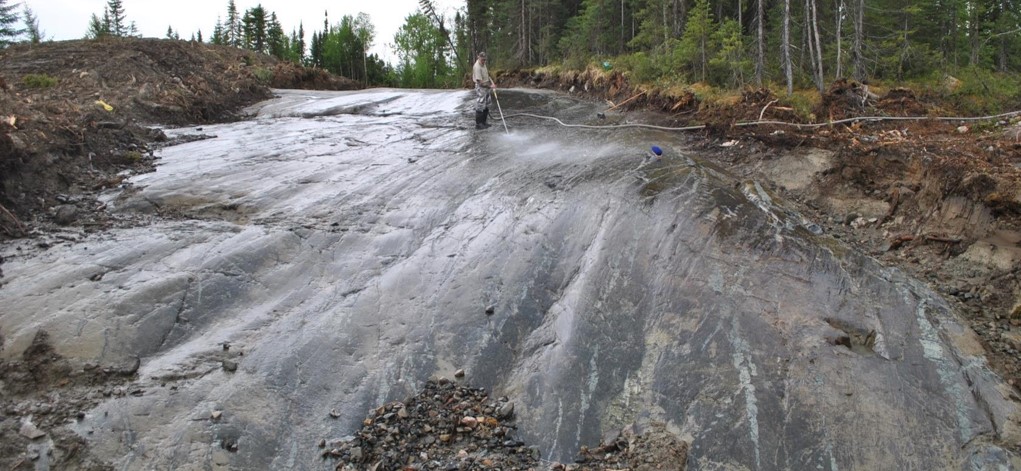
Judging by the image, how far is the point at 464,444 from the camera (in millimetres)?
4789

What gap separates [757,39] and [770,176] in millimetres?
6310

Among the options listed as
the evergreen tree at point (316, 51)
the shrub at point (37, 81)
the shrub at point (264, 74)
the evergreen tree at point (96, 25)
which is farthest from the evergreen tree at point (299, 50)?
the shrub at point (37, 81)

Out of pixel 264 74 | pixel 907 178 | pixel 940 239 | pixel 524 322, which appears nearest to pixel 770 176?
pixel 907 178

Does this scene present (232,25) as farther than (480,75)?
Yes

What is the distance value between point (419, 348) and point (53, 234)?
5007mm

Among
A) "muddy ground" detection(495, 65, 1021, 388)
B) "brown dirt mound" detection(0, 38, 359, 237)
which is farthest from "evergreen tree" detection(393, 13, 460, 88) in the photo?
"muddy ground" detection(495, 65, 1021, 388)

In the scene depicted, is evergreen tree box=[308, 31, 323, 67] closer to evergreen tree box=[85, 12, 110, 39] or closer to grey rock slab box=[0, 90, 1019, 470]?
evergreen tree box=[85, 12, 110, 39]

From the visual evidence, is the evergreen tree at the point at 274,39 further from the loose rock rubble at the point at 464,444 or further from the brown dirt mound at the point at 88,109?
the loose rock rubble at the point at 464,444

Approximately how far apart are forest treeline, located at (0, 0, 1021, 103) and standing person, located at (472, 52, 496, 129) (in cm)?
488

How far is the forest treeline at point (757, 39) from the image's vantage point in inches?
539

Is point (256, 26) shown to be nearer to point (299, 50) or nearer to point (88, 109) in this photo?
point (299, 50)

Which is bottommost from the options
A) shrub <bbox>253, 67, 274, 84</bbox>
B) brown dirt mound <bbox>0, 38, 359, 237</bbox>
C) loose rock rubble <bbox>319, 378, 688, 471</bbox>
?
loose rock rubble <bbox>319, 378, 688, 471</bbox>

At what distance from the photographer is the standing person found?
489 inches

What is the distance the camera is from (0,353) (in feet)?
16.7
